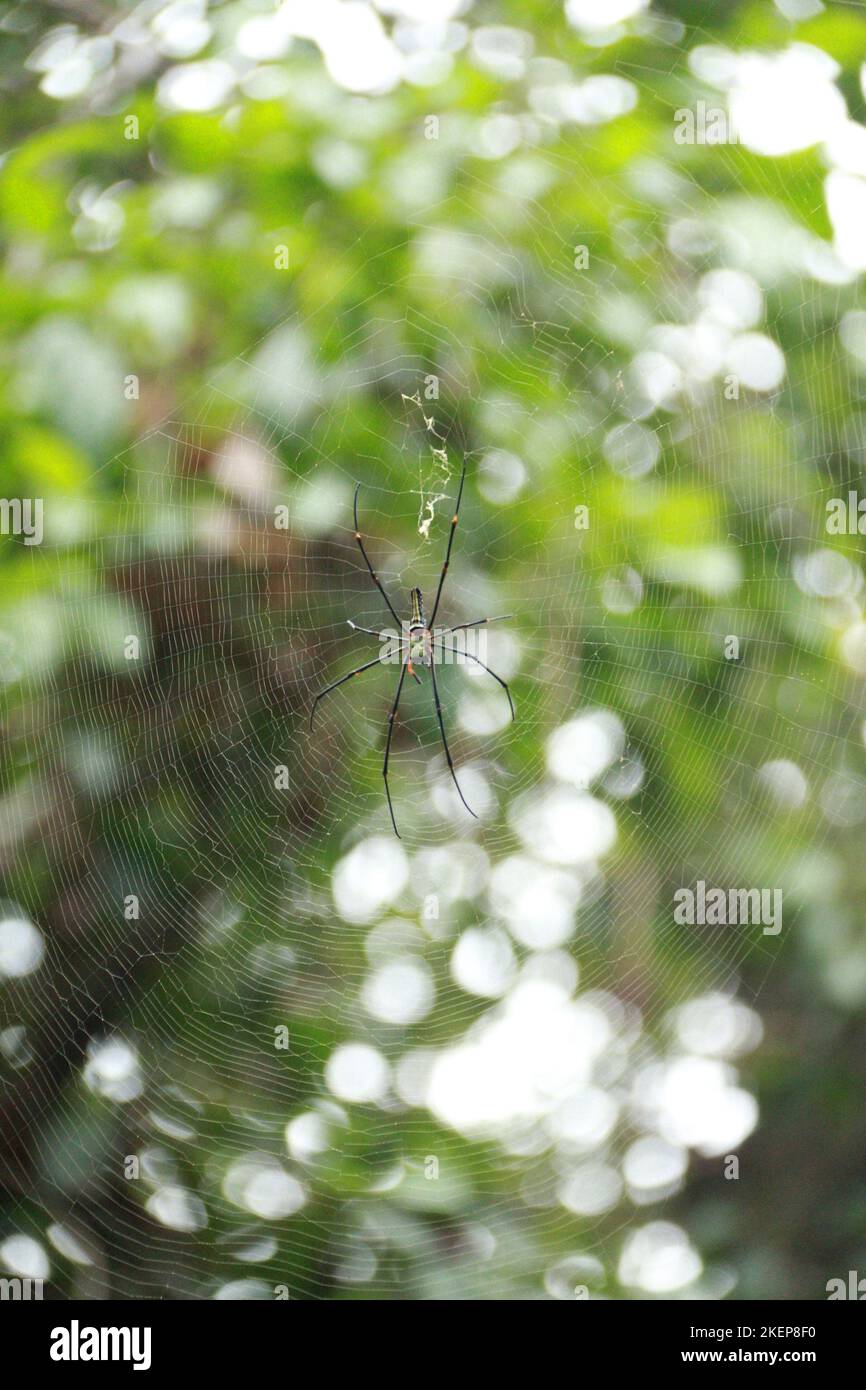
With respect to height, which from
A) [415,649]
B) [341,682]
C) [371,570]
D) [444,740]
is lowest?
[444,740]

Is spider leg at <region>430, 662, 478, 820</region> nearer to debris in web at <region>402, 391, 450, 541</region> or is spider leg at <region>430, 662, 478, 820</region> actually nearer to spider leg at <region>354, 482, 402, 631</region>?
spider leg at <region>354, 482, 402, 631</region>

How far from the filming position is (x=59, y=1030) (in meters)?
2.28

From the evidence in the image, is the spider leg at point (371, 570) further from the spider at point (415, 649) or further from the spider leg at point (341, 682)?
the spider leg at point (341, 682)

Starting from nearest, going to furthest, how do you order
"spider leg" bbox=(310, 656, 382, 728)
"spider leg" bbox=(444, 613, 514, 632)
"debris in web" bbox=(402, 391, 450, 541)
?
"debris in web" bbox=(402, 391, 450, 541) → "spider leg" bbox=(444, 613, 514, 632) → "spider leg" bbox=(310, 656, 382, 728)

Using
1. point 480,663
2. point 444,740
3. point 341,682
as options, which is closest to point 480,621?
point 480,663

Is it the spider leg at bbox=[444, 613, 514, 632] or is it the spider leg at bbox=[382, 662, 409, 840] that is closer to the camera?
the spider leg at bbox=[444, 613, 514, 632]

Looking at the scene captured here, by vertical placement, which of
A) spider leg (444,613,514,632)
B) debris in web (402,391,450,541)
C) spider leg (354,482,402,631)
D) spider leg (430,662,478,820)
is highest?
debris in web (402,391,450,541)

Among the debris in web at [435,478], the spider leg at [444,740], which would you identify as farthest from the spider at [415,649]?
the debris in web at [435,478]

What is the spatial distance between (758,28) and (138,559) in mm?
1422

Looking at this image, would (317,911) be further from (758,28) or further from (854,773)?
(758,28)

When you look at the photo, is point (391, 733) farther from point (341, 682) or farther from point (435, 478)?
point (435, 478)

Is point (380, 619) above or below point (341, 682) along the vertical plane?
above

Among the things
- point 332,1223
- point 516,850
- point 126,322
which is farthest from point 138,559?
point 332,1223

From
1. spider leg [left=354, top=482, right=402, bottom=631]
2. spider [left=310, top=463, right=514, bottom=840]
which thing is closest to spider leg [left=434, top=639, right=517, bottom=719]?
spider [left=310, top=463, right=514, bottom=840]
